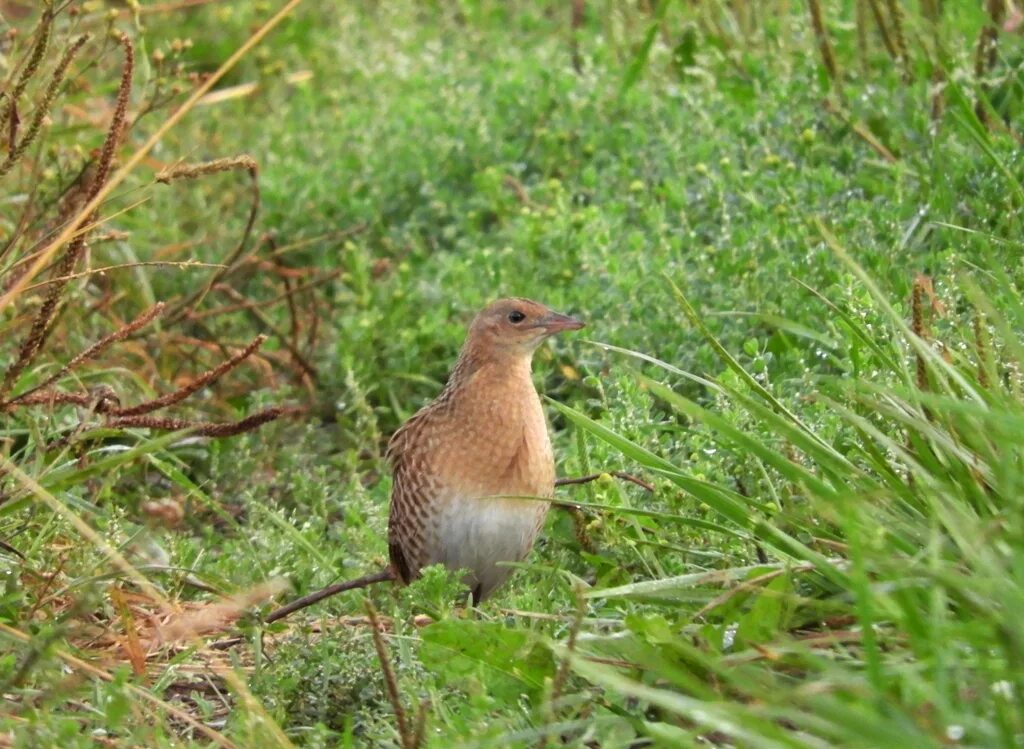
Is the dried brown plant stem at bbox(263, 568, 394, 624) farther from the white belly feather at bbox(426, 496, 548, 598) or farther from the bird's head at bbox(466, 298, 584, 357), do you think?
the bird's head at bbox(466, 298, 584, 357)

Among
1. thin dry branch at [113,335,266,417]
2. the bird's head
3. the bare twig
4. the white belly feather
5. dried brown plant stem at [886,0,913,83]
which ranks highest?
dried brown plant stem at [886,0,913,83]

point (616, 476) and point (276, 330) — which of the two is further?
point (276, 330)

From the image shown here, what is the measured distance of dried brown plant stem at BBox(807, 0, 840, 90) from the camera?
646 centimetres

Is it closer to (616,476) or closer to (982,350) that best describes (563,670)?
(982,350)

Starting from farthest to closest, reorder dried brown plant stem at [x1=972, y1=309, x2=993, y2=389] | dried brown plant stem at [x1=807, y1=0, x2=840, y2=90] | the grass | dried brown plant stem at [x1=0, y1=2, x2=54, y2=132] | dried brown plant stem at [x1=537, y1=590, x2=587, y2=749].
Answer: dried brown plant stem at [x1=807, y1=0, x2=840, y2=90]
dried brown plant stem at [x1=0, y1=2, x2=54, y2=132]
dried brown plant stem at [x1=972, y1=309, x2=993, y2=389]
the grass
dried brown plant stem at [x1=537, y1=590, x2=587, y2=749]

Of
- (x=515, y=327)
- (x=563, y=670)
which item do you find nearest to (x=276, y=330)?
(x=515, y=327)

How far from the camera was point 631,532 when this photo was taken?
4.30 m

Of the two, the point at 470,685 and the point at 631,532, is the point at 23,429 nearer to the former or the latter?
the point at 631,532

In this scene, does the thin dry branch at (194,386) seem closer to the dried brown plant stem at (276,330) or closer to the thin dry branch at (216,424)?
the thin dry branch at (216,424)

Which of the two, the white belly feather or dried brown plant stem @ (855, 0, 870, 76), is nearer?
the white belly feather

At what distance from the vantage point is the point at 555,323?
4977mm

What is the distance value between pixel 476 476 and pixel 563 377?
122 centimetres

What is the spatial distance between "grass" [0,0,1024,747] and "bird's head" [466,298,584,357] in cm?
32

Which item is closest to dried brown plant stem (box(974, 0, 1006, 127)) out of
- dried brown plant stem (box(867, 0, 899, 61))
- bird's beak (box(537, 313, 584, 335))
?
dried brown plant stem (box(867, 0, 899, 61))
